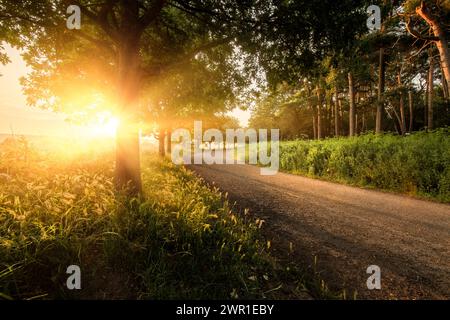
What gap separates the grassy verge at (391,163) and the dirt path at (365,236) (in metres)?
0.90

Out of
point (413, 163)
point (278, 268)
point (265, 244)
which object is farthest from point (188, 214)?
point (413, 163)

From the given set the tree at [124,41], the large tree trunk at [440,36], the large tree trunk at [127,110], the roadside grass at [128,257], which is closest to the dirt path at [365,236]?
the roadside grass at [128,257]

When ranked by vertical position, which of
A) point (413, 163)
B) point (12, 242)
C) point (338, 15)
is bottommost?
point (12, 242)

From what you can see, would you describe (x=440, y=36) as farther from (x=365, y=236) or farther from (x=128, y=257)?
(x=128, y=257)

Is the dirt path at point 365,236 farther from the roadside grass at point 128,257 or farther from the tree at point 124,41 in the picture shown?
the tree at point 124,41

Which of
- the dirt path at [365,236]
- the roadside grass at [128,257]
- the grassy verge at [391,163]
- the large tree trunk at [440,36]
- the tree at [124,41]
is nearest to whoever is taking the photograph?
the roadside grass at [128,257]

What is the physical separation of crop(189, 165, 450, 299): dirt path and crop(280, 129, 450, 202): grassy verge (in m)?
0.90

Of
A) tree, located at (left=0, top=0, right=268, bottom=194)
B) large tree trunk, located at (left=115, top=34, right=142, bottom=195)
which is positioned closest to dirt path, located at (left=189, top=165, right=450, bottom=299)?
large tree trunk, located at (left=115, top=34, right=142, bottom=195)

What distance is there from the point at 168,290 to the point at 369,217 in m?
5.41

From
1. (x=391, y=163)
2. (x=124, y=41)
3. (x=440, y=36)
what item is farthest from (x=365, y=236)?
(x=440, y=36)

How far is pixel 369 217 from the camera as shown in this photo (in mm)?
5879

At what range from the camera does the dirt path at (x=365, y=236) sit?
325 cm

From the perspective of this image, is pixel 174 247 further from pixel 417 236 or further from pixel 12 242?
pixel 417 236

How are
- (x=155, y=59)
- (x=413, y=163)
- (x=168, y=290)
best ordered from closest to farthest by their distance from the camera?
(x=168, y=290)
(x=155, y=59)
(x=413, y=163)
